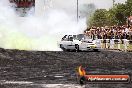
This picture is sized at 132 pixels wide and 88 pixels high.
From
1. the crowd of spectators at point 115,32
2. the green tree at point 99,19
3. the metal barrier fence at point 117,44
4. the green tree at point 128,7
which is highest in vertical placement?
the green tree at point 128,7

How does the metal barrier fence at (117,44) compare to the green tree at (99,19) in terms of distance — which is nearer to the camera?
the metal barrier fence at (117,44)

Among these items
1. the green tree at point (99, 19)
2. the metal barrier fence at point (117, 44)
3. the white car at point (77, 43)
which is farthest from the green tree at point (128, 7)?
the white car at point (77, 43)

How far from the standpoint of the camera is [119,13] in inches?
3989

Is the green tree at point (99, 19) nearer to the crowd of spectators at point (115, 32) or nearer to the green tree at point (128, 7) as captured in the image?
the green tree at point (128, 7)

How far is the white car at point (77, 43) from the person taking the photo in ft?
107

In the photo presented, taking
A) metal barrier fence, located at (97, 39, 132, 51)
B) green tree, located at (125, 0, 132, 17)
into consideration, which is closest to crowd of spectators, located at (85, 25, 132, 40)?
metal barrier fence, located at (97, 39, 132, 51)

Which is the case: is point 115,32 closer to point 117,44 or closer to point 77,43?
point 117,44

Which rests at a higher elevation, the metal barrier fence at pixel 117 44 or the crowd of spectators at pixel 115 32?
the crowd of spectators at pixel 115 32

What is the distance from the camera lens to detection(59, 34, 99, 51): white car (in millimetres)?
32656

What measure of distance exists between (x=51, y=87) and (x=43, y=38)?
2686cm

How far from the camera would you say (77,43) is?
33.2 meters

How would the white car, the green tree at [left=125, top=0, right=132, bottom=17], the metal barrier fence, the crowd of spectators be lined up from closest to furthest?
the metal barrier fence < the white car < the crowd of spectators < the green tree at [left=125, top=0, right=132, bottom=17]

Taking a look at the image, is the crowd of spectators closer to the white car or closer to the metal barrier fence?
the metal barrier fence

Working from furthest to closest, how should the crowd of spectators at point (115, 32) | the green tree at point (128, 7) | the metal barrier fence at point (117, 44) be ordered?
the green tree at point (128, 7) < the crowd of spectators at point (115, 32) < the metal barrier fence at point (117, 44)
